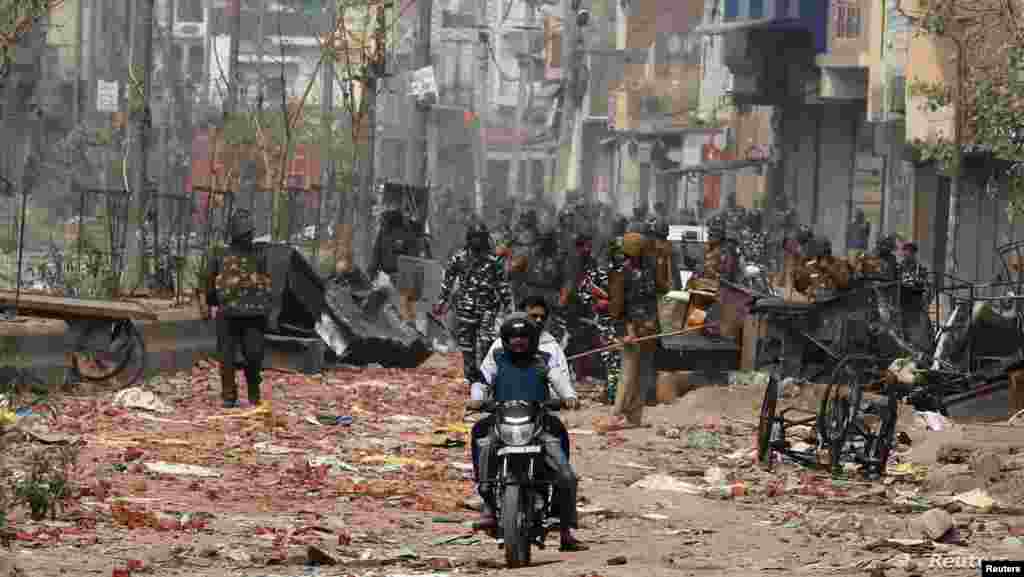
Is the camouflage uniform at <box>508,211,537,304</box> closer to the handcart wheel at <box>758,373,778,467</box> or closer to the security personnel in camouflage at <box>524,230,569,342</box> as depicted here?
the security personnel in camouflage at <box>524,230,569,342</box>

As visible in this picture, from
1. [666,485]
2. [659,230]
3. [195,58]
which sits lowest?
[666,485]

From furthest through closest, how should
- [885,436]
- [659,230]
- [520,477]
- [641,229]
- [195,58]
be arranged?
1. [195,58]
2. [659,230]
3. [641,229]
4. [885,436]
5. [520,477]

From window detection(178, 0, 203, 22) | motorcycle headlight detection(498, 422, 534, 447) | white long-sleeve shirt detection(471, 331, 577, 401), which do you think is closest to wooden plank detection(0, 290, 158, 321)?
white long-sleeve shirt detection(471, 331, 577, 401)

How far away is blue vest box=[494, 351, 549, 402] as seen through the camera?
38.1 ft

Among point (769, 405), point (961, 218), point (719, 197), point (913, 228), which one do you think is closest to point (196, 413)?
point (769, 405)

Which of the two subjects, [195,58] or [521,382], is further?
[195,58]

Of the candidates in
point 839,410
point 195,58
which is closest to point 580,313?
point 839,410

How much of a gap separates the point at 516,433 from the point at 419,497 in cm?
270

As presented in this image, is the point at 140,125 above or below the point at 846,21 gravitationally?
below

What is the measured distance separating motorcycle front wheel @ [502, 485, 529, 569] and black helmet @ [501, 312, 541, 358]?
0.85 m

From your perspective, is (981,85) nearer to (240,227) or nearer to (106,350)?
(240,227)

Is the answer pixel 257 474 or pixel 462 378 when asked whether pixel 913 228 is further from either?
pixel 257 474

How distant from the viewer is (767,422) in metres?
16.2

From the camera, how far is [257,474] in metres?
14.8
